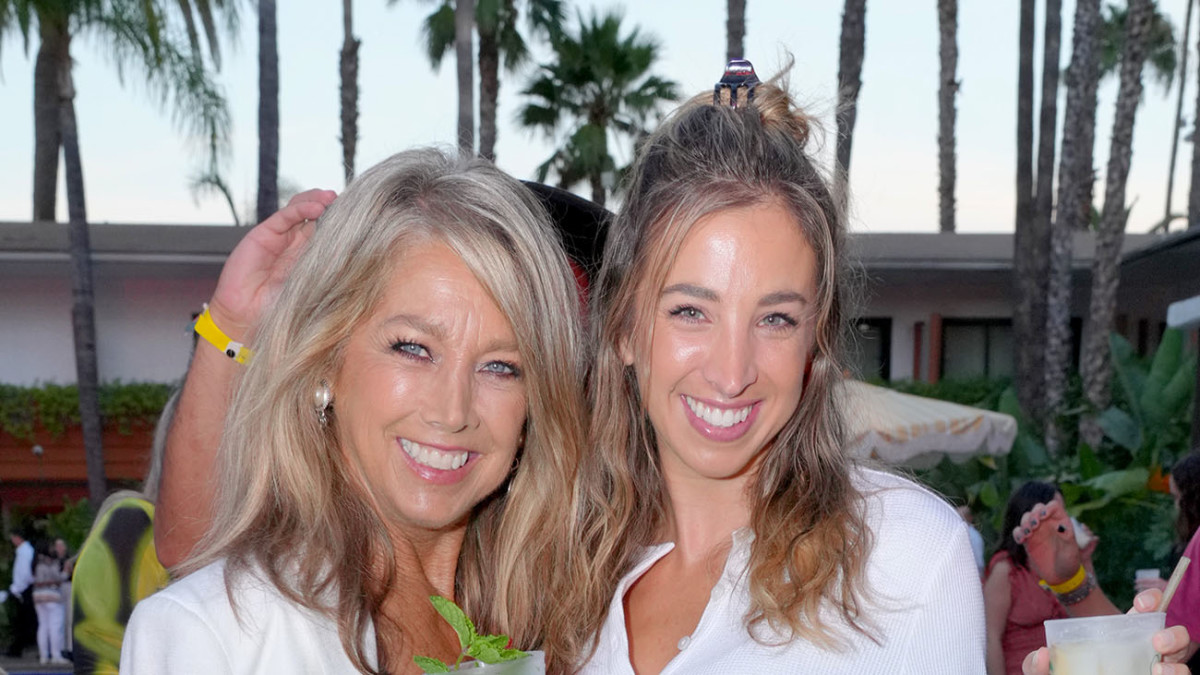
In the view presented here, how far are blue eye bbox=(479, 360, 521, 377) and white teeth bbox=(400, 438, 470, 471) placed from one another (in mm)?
181

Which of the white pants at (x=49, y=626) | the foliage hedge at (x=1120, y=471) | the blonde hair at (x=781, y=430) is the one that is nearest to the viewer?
the blonde hair at (x=781, y=430)

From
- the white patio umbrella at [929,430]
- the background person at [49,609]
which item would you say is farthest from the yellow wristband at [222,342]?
the background person at [49,609]

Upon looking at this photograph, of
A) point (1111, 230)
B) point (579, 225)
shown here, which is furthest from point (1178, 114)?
point (579, 225)

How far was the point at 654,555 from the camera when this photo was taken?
8.75 feet

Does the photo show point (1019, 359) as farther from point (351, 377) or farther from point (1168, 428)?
point (351, 377)

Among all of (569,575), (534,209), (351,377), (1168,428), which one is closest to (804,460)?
(569,575)

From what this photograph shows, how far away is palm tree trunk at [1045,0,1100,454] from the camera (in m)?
14.9

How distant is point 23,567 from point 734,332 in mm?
12767

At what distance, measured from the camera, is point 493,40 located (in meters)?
19.4

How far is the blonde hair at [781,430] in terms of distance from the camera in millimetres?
2365

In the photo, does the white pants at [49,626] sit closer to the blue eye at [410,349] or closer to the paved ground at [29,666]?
the paved ground at [29,666]

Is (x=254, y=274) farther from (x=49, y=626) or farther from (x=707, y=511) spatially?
(x=49, y=626)

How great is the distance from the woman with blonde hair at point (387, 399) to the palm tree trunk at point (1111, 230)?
13131 mm

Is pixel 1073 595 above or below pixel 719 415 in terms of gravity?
below
